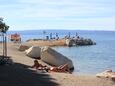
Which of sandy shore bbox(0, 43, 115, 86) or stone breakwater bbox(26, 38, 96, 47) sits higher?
sandy shore bbox(0, 43, 115, 86)

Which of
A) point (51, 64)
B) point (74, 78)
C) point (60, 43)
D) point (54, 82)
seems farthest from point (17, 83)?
point (60, 43)

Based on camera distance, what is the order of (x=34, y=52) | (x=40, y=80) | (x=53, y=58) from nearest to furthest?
(x=40, y=80) → (x=53, y=58) → (x=34, y=52)

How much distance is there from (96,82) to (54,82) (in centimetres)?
251

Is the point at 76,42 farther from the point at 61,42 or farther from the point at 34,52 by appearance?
the point at 34,52

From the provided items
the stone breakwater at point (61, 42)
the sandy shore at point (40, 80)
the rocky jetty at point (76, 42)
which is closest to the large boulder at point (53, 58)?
the sandy shore at point (40, 80)

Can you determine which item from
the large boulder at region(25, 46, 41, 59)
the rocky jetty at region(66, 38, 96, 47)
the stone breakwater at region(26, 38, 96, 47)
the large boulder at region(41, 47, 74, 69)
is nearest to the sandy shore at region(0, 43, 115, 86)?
the large boulder at region(41, 47, 74, 69)

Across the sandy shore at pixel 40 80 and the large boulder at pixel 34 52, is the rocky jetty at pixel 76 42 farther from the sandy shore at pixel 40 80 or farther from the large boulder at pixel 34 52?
the sandy shore at pixel 40 80

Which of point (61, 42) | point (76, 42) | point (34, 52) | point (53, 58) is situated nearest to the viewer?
point (53, 58)

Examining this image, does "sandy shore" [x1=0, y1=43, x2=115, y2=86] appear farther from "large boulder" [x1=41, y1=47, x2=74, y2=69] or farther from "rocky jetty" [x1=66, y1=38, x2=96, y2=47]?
"rocky jetty" [x1=66, y1=38, x2=96, y2=47]

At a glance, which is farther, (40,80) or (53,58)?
(53,58)

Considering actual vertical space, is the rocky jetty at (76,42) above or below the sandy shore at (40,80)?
below

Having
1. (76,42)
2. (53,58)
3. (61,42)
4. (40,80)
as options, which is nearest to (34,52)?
(53,58)

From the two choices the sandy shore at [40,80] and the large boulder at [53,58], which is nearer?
the sandy shore at [40,80]

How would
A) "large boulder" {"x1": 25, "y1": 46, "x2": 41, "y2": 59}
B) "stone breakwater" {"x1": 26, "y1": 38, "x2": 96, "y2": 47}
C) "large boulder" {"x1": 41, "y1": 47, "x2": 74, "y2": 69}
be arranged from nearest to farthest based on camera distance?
"large boulder" {"x1": 41, "y1": 47, "x2": 74, "y2": 69} < "large boulder" {"x1": 25, "y1": 46, "x2": 41, "y2": 59} < "stone breakwater" {"x1": 26, "y1": 38, "x2": 96, "y2": 47}
